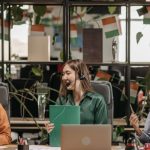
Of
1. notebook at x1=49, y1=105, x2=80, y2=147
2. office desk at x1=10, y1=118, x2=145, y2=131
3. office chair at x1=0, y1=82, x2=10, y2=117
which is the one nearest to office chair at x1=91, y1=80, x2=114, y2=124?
office desk at x1=10, y1=118, x2=145, y2=131

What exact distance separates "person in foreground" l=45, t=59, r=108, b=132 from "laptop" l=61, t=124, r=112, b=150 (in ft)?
3.24

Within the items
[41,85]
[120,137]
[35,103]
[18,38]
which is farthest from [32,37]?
[18,38]

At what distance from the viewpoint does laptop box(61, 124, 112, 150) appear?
102 inches

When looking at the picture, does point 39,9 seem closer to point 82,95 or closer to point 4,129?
point 82,95

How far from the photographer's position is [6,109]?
11.8 ft

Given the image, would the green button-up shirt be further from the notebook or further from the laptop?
the laptop

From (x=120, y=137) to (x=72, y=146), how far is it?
64.3 inches

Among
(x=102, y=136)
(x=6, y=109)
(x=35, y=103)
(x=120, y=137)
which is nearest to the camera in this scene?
(x=102, y=136)

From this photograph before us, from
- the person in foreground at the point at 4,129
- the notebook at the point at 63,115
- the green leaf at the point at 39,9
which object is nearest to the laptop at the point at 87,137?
the notebook at the point at 63,115

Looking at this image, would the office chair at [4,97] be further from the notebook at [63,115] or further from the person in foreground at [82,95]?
the notebook at [63,115]

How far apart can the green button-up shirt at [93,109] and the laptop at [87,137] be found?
99 centimetres

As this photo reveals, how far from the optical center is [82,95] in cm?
366

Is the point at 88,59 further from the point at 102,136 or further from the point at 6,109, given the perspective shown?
the point at 102,136

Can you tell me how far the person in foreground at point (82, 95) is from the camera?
359 centimetres
